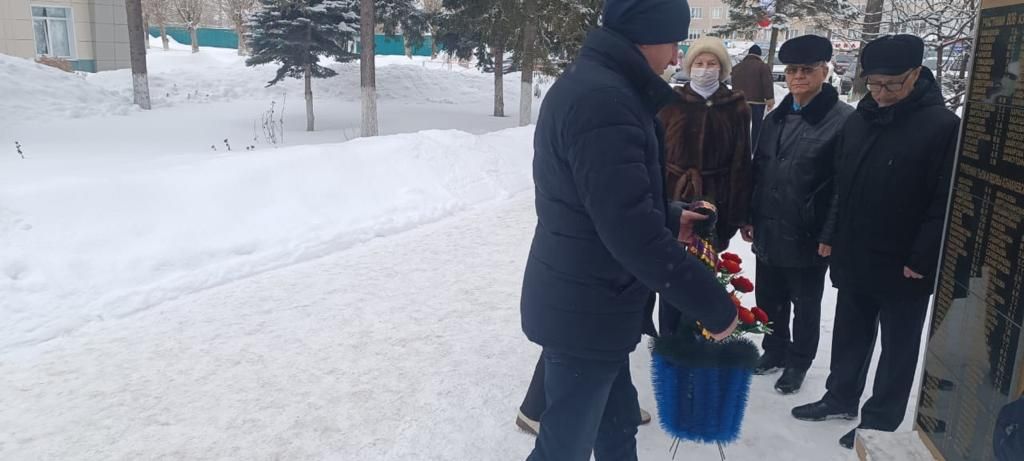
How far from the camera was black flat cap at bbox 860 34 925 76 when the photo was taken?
3129mm

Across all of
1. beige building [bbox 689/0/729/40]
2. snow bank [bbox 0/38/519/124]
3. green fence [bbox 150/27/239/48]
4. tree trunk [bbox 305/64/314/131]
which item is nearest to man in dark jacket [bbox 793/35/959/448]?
tree trunk [bbox 305/64/314/131]

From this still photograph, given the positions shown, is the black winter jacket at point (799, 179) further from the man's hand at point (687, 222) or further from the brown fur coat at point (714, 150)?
the man's hand at point (687, 222)

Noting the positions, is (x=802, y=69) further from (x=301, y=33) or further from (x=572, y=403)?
(x=301, y=33)

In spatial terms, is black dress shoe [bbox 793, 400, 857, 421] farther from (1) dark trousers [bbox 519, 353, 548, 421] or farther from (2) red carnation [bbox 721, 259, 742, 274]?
(1) dark trousers [bbox 519, 353, 548, 421]

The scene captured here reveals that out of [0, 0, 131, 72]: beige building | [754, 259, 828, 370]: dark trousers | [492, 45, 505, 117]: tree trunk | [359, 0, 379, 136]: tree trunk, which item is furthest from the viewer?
[0, 0, 131, 72]: beige building

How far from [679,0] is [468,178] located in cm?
733

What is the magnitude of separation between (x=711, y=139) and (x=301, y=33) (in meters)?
17.2

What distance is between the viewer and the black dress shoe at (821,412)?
12.2 feet

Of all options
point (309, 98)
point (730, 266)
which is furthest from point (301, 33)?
point (730, 266)

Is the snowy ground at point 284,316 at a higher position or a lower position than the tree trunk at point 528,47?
lower

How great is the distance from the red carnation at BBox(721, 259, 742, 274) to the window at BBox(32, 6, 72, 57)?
2869 centimetres

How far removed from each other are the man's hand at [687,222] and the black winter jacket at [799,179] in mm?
Result: 1331

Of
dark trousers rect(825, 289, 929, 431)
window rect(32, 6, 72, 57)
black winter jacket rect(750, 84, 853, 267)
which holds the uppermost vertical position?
window rect(32, 6, 72, 57)

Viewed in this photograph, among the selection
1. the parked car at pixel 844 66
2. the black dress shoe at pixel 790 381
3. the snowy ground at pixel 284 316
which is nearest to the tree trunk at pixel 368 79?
the snowy ground at pixel 284 316
